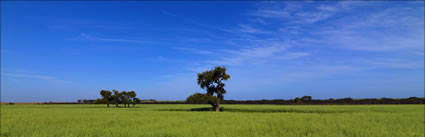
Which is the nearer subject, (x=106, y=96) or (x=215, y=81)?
(x=215, y=81)

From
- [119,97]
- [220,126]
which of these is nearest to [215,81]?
[220,126]

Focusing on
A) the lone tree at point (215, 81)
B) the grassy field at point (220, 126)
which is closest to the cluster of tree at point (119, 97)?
the lone tree at point (215, 81)

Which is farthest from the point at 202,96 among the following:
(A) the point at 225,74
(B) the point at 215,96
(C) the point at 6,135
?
(C) the point at 6,135

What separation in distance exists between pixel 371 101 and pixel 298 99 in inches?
973

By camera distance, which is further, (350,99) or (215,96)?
(350,99)

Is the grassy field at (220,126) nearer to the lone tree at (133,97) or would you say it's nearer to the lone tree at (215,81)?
the lone tree at (215,81)

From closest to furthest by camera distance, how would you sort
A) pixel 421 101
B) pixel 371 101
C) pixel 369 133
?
pixel 369 133 → pixel 421 101 → pixel 371 101

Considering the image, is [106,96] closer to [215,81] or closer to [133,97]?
[133,97]

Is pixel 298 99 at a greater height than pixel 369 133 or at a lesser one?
lesser

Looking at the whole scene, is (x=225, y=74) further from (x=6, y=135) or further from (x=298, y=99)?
(x=298, y=99)

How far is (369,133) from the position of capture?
13.2 meters

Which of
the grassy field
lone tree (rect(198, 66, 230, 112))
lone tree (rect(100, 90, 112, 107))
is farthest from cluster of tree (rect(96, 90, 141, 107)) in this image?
the grassy field

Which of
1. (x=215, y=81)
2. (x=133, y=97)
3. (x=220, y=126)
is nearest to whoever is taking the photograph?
(x=220, y=126)

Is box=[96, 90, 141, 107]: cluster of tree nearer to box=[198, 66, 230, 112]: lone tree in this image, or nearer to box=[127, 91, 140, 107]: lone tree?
box=[127, 91, 140, 107]: lone tree
